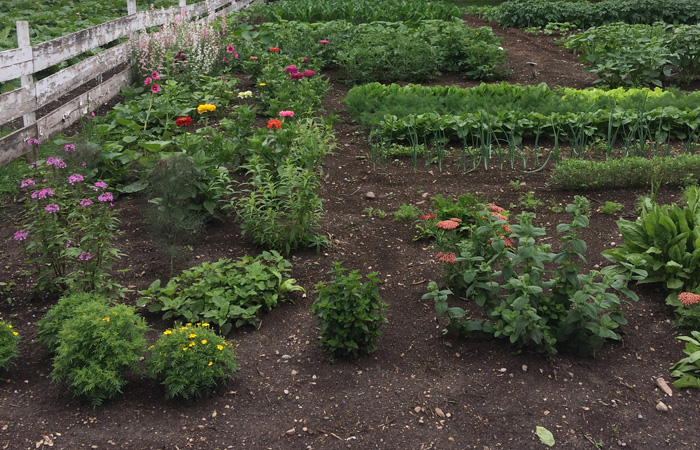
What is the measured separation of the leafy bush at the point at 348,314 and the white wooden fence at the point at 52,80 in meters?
3.93

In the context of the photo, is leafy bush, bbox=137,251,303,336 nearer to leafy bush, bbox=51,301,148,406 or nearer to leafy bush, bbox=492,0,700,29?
leafy bush, bbox=51,301,148,406

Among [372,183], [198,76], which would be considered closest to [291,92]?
[198,76]

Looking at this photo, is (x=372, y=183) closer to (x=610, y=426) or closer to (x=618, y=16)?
(x=610, y=426)

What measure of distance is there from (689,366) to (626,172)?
8.48ft

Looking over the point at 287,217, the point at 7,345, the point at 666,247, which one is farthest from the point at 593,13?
the point at 7,345

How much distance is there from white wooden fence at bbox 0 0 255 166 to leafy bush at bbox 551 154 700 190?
499 centimetres

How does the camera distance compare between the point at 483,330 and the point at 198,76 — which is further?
A: the point at 198,76

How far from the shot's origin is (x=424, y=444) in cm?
331

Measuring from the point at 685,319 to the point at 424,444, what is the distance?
192cm

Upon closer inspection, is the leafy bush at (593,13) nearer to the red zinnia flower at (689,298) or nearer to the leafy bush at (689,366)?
the red zinnia flower at (689,298)

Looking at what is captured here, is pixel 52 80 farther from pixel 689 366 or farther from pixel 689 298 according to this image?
pixel 689 366

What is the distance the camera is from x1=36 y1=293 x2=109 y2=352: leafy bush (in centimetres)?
373

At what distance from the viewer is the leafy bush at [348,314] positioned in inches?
147

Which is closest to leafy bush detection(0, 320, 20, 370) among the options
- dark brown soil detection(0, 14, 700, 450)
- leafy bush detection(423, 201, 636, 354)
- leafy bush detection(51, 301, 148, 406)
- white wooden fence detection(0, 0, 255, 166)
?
dark brown soil detection(0, 14, 700, 450)
